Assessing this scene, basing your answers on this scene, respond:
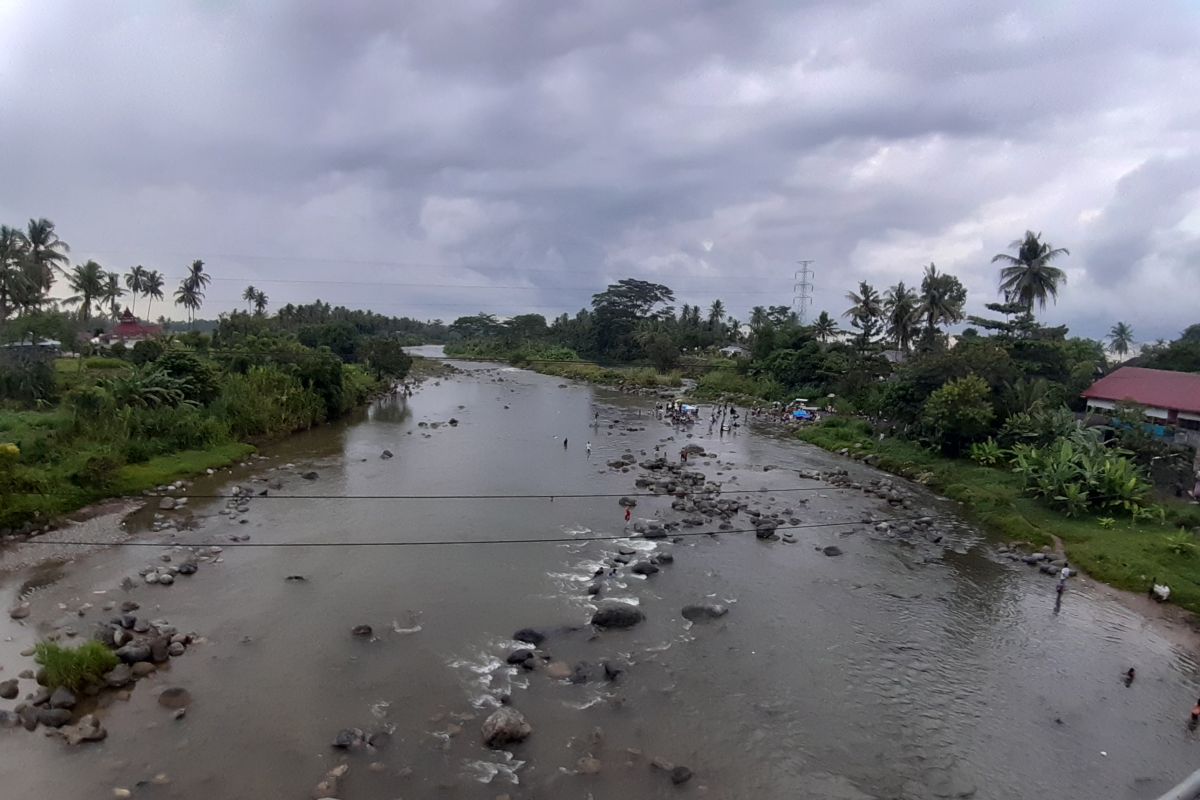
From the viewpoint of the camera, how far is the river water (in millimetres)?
11500

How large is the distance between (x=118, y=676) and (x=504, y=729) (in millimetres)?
7753

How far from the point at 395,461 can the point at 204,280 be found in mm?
76162

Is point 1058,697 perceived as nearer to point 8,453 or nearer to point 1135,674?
point 1135,674

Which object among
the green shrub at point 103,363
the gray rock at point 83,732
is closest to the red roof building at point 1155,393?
the gray rock at point 83,732

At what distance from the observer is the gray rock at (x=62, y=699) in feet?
40.2

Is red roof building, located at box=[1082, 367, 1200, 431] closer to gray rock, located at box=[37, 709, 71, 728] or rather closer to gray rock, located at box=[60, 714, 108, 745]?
gray rock, located at box=[60, 714, 108, 745]

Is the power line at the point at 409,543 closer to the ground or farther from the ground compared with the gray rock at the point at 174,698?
farther from the ground

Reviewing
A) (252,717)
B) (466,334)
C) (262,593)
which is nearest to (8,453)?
(262,593)

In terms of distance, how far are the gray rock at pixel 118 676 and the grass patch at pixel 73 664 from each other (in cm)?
10

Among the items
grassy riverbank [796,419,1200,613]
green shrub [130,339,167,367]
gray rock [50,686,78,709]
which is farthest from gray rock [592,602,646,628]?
green shrub [130,339,167,367]

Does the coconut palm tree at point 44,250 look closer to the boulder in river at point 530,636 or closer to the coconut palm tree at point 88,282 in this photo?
the coconut palm tree at point 88,282

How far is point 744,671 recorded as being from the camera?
14969 mm

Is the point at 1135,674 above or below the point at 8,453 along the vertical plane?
below

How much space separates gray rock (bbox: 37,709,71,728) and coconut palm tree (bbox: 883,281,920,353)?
53834 mm
